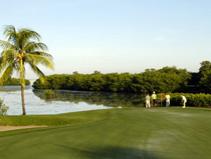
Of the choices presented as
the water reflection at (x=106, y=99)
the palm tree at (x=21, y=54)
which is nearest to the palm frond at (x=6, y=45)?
the palm tree at (x=21, y=54)

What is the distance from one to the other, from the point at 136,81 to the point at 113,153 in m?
123

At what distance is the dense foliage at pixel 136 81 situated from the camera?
126375 mm

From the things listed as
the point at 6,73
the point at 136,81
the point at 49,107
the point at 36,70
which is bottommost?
the point at 49,107

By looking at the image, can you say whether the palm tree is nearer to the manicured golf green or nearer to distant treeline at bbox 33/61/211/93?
the manicured golf green

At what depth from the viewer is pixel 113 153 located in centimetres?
1605

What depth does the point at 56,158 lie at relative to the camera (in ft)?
49.7

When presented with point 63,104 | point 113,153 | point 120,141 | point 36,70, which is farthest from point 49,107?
point 113,153

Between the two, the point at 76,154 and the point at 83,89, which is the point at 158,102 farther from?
the point at 83,89

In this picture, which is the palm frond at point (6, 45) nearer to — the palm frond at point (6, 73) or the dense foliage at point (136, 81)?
the palm frond at point (6, 73)

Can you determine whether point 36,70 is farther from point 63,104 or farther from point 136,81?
point 136,81

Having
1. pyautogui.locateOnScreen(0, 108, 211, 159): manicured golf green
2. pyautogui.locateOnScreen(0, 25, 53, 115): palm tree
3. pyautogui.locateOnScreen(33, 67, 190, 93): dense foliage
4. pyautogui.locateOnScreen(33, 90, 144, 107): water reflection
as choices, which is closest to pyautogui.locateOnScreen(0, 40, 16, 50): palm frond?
pyautogui.locateOnScreen(0, 25, 53, 115): palm tree

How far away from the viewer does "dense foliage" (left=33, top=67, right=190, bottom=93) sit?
415ft

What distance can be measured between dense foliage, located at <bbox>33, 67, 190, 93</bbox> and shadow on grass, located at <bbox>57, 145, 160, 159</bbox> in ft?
284

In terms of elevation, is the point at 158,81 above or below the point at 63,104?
above
